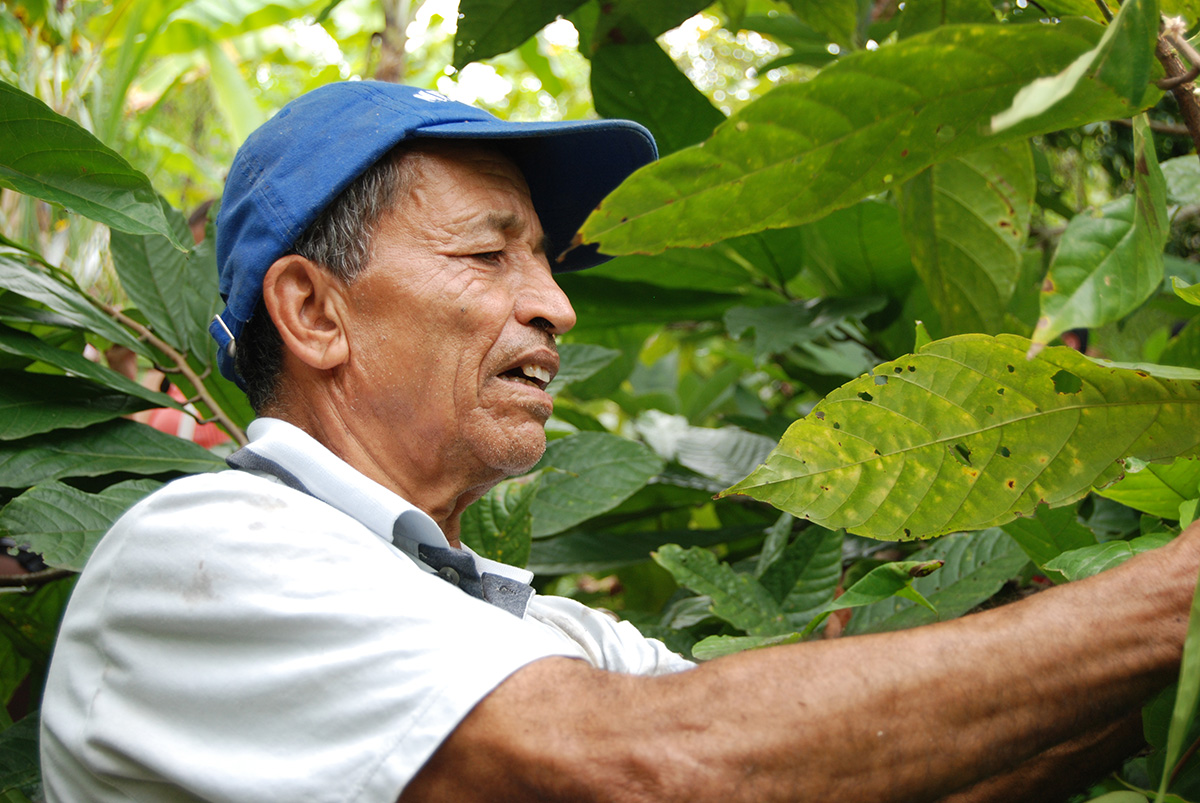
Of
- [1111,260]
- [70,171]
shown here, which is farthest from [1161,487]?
[70,171]

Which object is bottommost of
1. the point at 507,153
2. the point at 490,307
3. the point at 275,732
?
the point at 275,732

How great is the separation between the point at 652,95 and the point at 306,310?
1.97 feet

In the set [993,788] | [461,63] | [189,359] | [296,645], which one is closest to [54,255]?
[189,359]

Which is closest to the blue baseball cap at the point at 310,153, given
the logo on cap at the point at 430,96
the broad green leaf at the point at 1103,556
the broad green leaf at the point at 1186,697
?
the logo on cap at the point at 430,96

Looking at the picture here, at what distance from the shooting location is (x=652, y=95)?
53.9 inches

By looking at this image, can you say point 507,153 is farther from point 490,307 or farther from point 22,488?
point 22,488

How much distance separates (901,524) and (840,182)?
0.28 metres

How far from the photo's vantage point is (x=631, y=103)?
1375 mm

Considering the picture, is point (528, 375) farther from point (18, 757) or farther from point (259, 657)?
point (18, 757)

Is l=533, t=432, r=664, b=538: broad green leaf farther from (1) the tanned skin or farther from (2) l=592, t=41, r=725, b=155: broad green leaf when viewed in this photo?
(1) the tanned skin

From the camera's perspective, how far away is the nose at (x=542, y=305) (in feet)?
3.52

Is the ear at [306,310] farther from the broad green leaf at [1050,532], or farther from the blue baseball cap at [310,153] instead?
the broad green leaf at [1050,532]

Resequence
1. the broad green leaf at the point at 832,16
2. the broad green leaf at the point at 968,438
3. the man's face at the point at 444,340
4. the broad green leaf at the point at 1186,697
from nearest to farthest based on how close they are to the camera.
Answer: the broad green leaf at the point at 1186,697 → the broad green leaf at the point at 968,438 → the man's face at the point at 444,340 → the broad green leaf at the point at 832,16

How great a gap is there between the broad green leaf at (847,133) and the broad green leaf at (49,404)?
2.80ft
